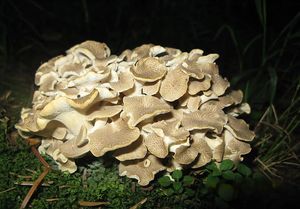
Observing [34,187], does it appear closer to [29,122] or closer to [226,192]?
[29,122]

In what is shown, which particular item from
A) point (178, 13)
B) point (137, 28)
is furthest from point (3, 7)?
point (178, 13)

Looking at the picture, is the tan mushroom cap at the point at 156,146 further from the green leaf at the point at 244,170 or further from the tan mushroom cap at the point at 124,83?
the green leaf at the point at 244,170

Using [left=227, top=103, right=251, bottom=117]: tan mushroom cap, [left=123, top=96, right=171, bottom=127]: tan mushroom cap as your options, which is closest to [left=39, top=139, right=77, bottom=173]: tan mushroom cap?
[left=123, top=96, right=171, bottom=127]: tan mushroom cap

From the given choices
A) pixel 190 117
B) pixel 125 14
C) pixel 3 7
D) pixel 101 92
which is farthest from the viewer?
pixel 125 14

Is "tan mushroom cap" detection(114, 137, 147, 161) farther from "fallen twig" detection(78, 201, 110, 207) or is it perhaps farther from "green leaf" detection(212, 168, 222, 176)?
"green leaf" detection(212, 168, 222, 176)

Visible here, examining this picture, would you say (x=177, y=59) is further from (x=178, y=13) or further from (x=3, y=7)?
(x=3, y=7)

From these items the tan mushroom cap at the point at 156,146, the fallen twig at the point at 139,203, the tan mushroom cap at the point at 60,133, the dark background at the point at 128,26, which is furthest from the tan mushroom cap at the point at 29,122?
the dark background at the point at 128,26
